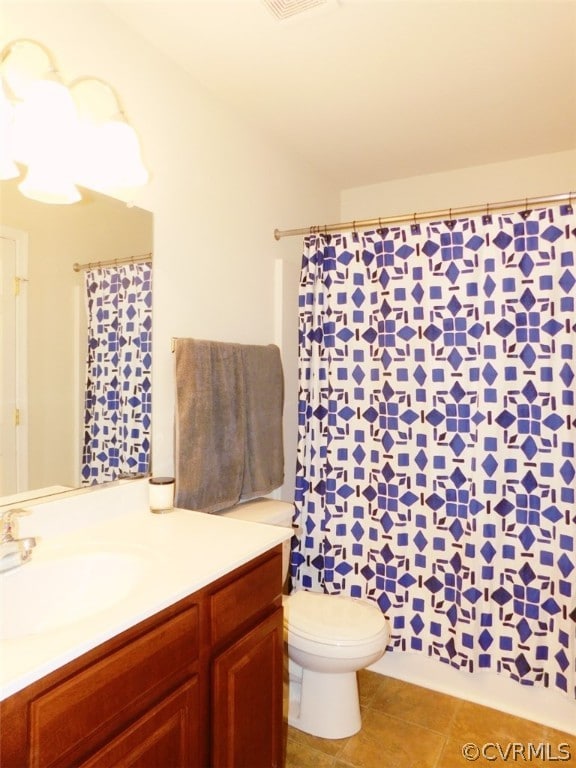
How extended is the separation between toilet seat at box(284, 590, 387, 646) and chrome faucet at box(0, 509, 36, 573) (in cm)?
101

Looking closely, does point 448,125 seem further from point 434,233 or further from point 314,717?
point 314,717

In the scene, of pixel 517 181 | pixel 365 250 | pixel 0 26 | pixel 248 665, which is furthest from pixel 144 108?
pixel 517 181

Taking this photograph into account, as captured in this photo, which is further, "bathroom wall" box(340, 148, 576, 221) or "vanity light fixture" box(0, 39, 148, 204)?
"bathroom wall" box(340, 148, 576, 221)

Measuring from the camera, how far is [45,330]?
4.39 ft

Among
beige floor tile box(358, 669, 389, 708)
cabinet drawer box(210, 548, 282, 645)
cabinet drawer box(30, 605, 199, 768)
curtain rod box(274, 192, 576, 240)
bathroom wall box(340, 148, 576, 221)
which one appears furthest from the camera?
bathroom wall box(340, 148, 576, 221)

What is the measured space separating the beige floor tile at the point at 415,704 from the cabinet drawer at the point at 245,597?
3.26ft

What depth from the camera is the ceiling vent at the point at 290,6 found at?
142 cm

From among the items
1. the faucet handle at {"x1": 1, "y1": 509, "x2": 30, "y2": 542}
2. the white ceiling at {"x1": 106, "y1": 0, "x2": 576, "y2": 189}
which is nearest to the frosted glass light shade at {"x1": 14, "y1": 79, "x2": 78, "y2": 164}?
the white ceiling at {"x1": 106, "y1": 0, "x2": 576, "y2": 189}

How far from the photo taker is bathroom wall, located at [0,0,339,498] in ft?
4.68

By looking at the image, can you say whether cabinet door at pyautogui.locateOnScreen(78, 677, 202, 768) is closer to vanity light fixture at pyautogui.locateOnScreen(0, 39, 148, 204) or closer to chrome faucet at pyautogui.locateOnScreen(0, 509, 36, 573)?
chrome faucet at pyautogui.locateOnScreen(0, 509, 36, 573)

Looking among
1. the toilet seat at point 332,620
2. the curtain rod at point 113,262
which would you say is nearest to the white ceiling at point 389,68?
the curtain rod at point 113,262

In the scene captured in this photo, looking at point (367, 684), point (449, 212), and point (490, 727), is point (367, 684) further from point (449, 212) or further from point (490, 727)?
point (449, 212)
